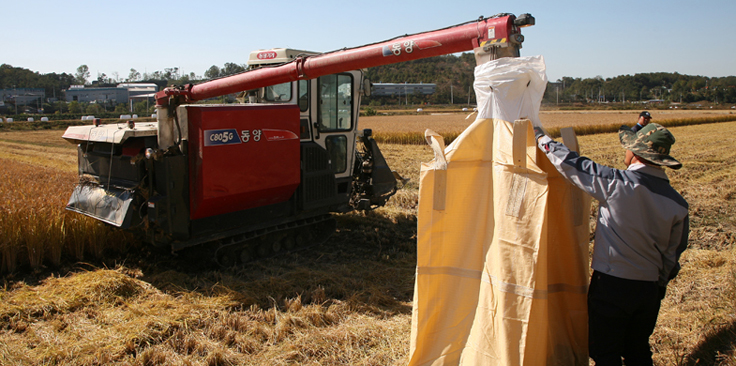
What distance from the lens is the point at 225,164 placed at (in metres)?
5.54

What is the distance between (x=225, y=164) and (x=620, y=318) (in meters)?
4.28

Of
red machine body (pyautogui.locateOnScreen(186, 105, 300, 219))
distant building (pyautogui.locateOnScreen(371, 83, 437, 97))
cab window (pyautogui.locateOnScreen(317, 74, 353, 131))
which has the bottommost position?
red machine body (pyautogui.locateOnScreen(186, 105, 300, 219))

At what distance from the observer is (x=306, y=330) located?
433cm

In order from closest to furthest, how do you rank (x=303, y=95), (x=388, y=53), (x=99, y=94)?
(x=388, y=53) < (x=303, y=95) < (x=99, y=94)

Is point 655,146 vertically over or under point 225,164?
over

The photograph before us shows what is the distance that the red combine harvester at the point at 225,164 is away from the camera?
17.4 ft

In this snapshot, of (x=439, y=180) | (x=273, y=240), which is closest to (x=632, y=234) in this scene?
(x=439, y=180)

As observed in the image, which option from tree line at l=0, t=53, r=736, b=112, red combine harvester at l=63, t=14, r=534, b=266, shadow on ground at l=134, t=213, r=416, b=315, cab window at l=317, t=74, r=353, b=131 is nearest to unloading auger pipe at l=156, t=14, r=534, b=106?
red combine harvester at l=63, t=14, r=534, b=266

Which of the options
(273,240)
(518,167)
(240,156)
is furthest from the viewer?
(273,240)

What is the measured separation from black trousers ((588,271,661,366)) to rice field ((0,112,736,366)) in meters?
0.57

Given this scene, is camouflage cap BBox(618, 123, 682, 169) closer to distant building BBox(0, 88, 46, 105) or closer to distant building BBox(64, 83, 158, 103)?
distant building BBox(64, 83, 158, 103)

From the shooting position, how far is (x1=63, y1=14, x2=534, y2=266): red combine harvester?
5316 millimetres

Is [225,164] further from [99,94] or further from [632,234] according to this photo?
[99,94]

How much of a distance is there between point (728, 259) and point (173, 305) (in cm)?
601
